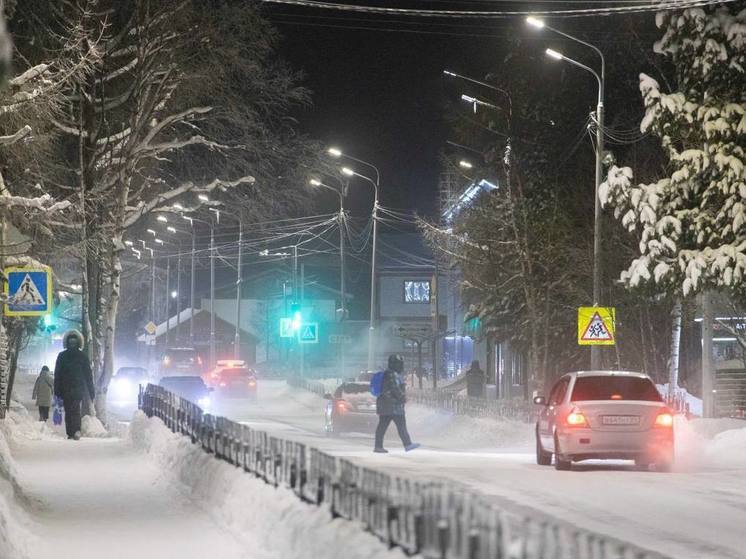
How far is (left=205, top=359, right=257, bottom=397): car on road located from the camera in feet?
192

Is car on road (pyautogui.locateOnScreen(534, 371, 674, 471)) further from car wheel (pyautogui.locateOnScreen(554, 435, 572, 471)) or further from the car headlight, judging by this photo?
the car headlight

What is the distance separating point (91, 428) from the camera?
31.6 m

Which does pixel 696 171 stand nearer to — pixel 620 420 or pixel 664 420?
pixel 664 420

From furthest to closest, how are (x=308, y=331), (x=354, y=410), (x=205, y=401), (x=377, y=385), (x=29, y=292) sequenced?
(x=308, y=331) < (x=205, y=401) < (x=354, y=410) < (x=377, y=385) < (x=29, y=292)

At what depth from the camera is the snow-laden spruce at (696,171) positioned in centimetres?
2523

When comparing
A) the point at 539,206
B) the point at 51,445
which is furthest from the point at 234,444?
the point at 539,206

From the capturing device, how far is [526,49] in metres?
44.3

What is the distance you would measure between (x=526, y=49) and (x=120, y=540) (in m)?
32.8

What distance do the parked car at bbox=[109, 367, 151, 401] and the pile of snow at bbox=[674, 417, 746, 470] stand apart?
3718 cm

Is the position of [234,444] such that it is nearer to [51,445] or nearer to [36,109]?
[36,109]

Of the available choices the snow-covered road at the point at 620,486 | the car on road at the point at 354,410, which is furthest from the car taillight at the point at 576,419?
the car on road at the point at 354,410

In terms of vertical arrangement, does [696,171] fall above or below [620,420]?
above

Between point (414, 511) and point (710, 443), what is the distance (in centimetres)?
1866

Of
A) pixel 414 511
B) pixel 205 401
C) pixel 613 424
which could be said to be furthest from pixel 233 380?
pixel 414 511
